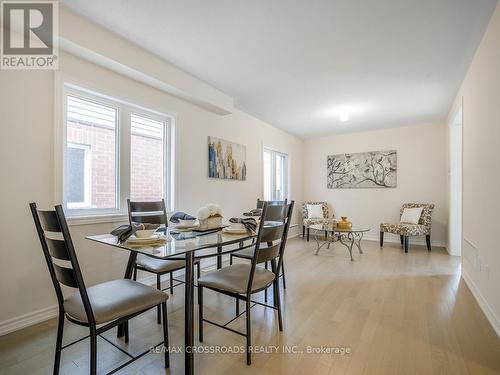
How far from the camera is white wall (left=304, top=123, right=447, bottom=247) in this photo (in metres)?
4.97

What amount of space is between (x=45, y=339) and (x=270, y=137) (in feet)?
14.2

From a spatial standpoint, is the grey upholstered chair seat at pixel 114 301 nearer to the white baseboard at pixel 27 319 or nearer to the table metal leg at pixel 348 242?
the white baseboard at pixel 27 319

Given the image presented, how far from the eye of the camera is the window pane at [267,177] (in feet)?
17.3

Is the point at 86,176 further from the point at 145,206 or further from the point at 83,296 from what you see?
the point at 83,296

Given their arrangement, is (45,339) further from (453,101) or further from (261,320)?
(453,101)

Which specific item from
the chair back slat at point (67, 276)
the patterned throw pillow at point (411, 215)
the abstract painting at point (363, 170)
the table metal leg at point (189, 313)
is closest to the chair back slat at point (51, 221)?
the chair back slat at point (67, 276)

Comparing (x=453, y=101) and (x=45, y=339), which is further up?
(x=453, y=101)

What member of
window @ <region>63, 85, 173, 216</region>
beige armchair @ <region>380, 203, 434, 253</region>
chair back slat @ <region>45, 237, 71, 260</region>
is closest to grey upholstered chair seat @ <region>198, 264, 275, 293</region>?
chair back slat @ <region>45, 237, 71, 260</region>

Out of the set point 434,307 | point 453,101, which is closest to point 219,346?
point 434,307

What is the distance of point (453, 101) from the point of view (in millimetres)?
3871

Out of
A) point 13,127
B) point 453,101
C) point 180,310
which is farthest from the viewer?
point 453,101

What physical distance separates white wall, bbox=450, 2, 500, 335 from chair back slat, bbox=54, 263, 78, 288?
2.75 metres

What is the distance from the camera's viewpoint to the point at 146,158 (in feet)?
9.72

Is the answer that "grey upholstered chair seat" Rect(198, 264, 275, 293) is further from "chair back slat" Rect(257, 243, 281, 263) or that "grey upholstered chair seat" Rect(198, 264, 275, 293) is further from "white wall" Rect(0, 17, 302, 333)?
"white wall" Rect(0, 17, 302, 333)
